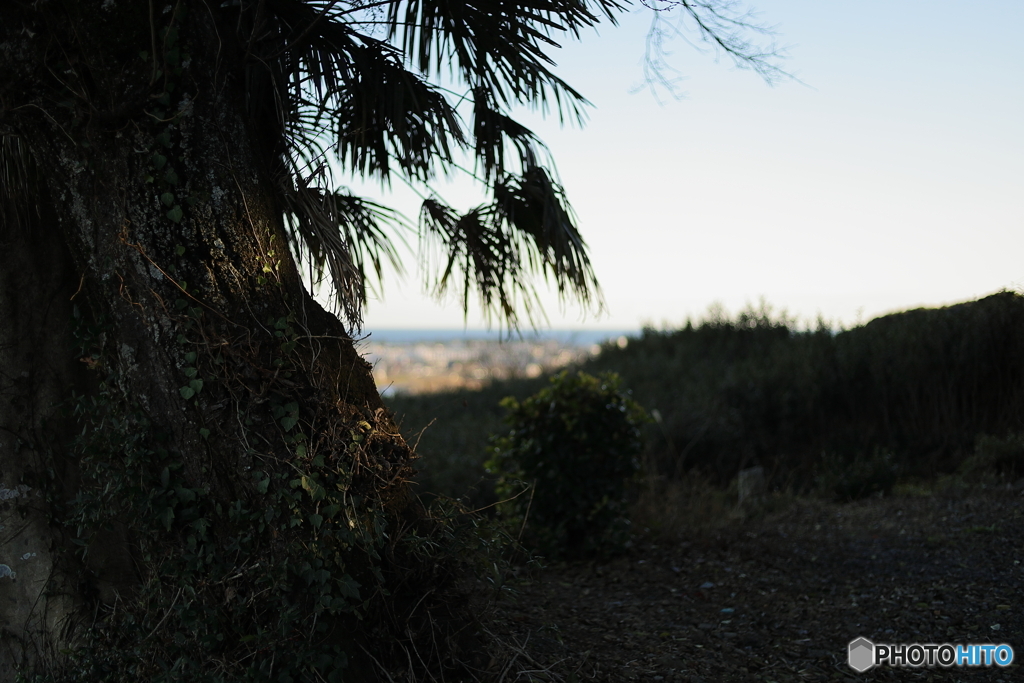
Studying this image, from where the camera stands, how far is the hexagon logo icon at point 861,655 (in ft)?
11.1

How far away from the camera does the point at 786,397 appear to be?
805cm

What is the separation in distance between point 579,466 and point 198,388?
3072mm

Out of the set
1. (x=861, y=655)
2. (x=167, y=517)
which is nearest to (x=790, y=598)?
(x=861, y=655)

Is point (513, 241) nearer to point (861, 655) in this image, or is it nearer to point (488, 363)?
point (861, 655)

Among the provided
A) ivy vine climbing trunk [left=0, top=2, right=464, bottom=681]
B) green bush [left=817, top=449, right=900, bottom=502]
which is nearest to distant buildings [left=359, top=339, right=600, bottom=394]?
green bush [left=817, top=449, right=900, bottom=502]

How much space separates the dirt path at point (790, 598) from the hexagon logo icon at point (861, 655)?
0.04 meters

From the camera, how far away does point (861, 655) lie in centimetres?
348

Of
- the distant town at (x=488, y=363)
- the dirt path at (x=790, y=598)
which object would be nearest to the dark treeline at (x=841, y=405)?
the dirt path at (x=790, y=598)

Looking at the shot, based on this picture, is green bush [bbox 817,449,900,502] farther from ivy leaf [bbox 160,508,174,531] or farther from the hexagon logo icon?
ivy leaf [bbox 160,508,174,531]

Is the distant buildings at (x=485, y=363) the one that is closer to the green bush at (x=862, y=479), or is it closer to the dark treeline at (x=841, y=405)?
the dark treeline at (x=841, y=405)

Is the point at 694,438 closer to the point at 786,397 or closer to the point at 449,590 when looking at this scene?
the point at 786,397

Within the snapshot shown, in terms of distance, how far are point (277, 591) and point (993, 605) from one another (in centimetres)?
367

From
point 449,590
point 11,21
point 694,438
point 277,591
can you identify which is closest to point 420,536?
point 449,590

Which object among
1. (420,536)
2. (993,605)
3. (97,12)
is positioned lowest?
(993,605)
